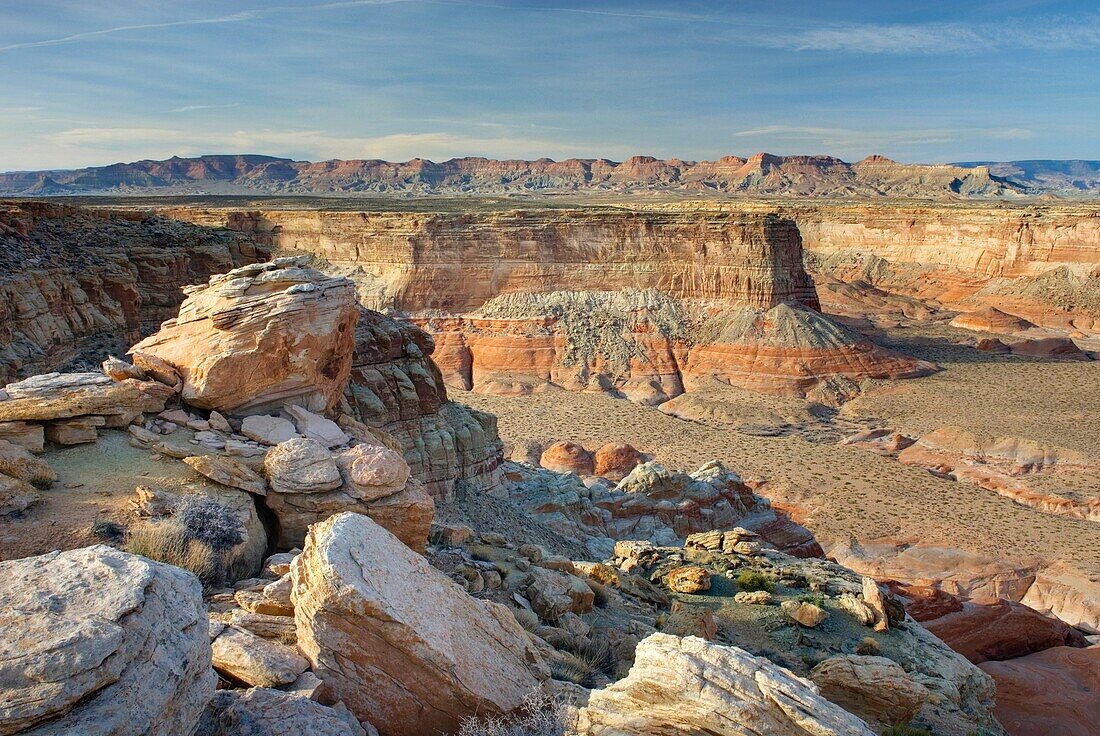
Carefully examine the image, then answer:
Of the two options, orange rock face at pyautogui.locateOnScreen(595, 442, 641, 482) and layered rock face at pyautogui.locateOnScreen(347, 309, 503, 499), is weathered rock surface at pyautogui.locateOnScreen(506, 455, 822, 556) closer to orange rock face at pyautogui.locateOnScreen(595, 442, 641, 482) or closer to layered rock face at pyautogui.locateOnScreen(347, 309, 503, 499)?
layered rock face at pyautogui.locateOnScreen(347, 309, 503, 499)

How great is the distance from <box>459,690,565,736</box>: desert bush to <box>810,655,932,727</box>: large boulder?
4.95m

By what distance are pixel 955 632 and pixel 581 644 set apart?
31.9ft

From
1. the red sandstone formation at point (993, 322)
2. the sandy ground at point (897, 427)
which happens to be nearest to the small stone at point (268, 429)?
the sandy ground at point (897, 427)

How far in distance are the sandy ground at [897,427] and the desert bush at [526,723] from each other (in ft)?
74.9

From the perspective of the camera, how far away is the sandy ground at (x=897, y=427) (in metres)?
26.8

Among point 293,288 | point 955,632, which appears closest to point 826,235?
point 955,632

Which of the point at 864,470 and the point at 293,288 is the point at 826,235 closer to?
the point at 864,470

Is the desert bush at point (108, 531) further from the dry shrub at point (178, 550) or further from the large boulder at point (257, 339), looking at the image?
the large boulder at point (257, 339)

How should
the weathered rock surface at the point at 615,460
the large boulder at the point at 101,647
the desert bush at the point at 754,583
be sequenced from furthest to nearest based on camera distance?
1. the weathered rock surface at the point at 615,460
2. the desert bush at the point at 754,583
3. the large boulder at the point at 101,647

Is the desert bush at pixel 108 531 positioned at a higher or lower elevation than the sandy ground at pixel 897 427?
higher

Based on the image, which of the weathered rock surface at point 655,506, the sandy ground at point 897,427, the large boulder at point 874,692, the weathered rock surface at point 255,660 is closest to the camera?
the weathered rock surface at point 255,660

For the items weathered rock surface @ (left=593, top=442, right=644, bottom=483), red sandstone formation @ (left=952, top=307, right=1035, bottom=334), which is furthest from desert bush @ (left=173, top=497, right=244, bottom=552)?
red sandstone formation @ (left=952, top=307, right=1035, bottom=334)

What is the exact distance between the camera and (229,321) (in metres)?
11.5

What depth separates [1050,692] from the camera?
42.5 ft
